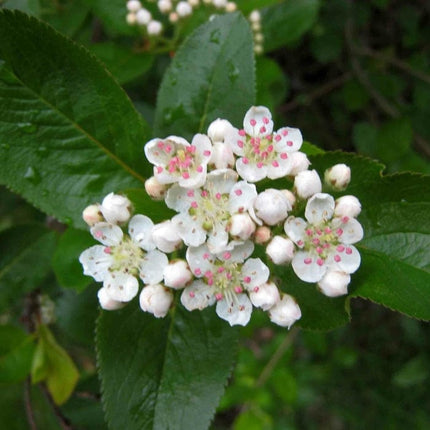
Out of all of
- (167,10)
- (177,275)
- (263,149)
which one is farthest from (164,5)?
(177,275)

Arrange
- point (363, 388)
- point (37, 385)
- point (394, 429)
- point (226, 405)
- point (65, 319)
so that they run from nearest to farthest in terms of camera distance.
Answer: point (65, 319) → point (37, 385) → point (226, 405) → point (394, 429) → point (363, 388)

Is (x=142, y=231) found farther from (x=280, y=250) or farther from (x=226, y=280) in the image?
(x=280, y=250)

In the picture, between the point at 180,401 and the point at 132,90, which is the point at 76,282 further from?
the point at 132,90

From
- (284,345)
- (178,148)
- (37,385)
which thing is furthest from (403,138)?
(37,385)

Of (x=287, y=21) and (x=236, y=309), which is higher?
(x=236, y=309)

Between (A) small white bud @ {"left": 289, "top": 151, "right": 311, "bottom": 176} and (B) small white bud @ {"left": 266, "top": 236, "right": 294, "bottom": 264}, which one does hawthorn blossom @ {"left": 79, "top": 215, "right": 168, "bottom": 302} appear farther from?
(A) small white bud @ {"left": 289, "top": 151, "right": 311, "bottom": 176}
